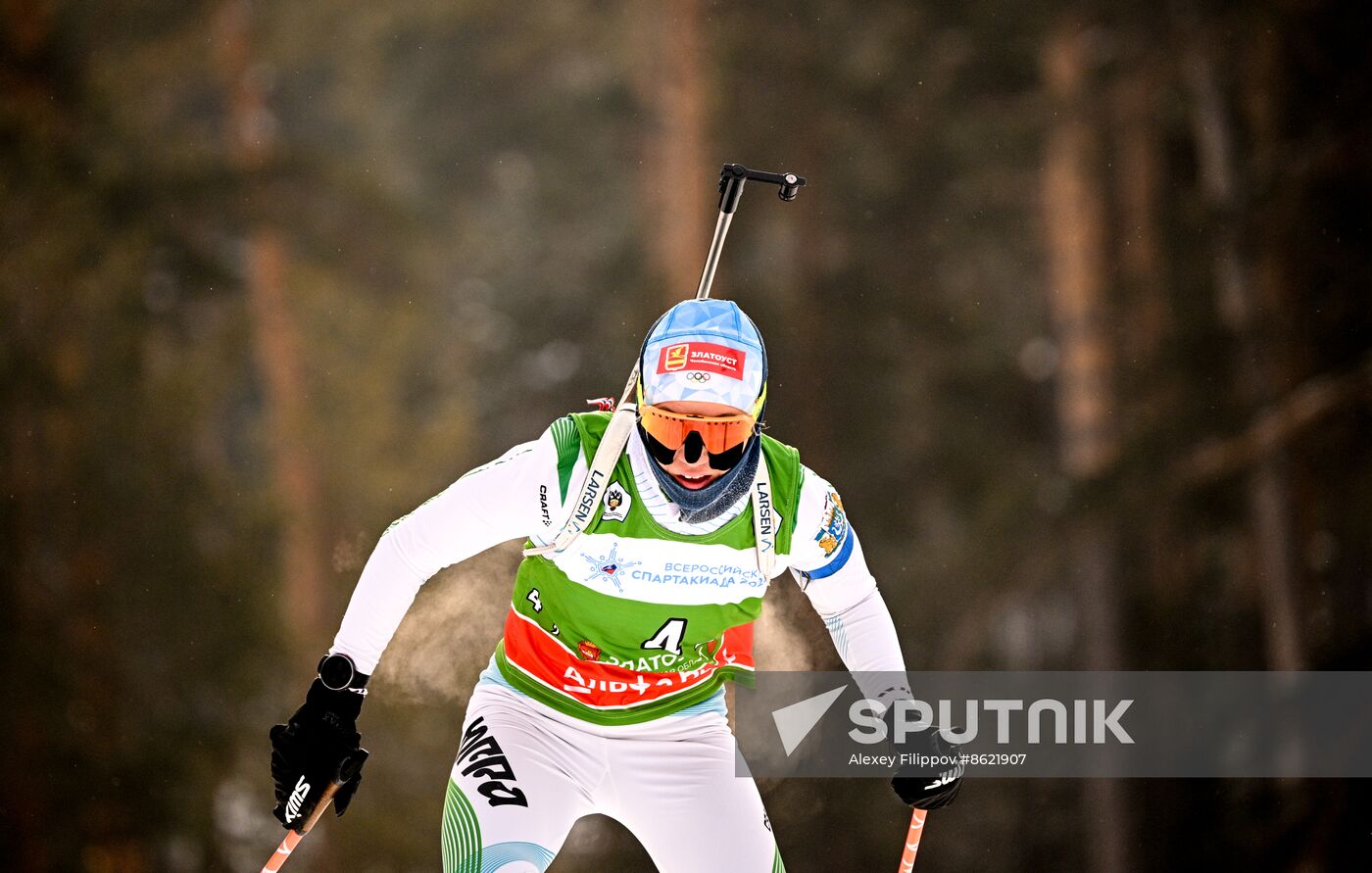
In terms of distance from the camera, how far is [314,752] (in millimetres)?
3436

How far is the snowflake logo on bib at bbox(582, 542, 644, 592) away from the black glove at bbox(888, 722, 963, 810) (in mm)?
971

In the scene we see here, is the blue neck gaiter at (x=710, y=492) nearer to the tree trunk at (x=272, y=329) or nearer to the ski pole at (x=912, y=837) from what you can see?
the ski pole at (x=912, y=837)

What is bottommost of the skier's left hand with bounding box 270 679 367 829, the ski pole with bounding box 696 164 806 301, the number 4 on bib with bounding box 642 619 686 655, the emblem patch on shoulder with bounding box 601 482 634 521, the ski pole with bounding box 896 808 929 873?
the skier's left hand with bounding box 270 679 367 829

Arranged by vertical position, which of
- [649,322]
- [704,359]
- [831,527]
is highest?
[649,322]

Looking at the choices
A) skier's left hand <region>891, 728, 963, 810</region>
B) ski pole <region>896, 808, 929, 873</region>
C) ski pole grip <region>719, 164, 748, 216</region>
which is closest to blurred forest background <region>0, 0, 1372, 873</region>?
ski pole <region>896, 808, 929, 873</region>

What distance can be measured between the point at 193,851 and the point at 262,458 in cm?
278

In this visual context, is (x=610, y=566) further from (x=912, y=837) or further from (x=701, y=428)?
(x=912, y=837)

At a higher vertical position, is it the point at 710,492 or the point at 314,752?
the point at 710,492

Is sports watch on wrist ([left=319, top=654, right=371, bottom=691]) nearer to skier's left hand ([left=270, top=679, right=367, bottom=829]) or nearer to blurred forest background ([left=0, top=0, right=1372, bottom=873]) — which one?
skier's left hand ([left=270, top=679, right=367, bottom=829])

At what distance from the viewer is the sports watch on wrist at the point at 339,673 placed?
3.48 m

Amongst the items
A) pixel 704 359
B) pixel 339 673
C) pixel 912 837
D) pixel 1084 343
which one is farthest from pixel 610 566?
pixel 1084 343

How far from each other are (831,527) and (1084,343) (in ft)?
23.5

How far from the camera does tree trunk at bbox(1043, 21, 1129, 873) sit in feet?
32.2

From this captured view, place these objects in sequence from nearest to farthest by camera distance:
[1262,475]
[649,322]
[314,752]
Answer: [314,752] → [1262,475] → [649,322]
